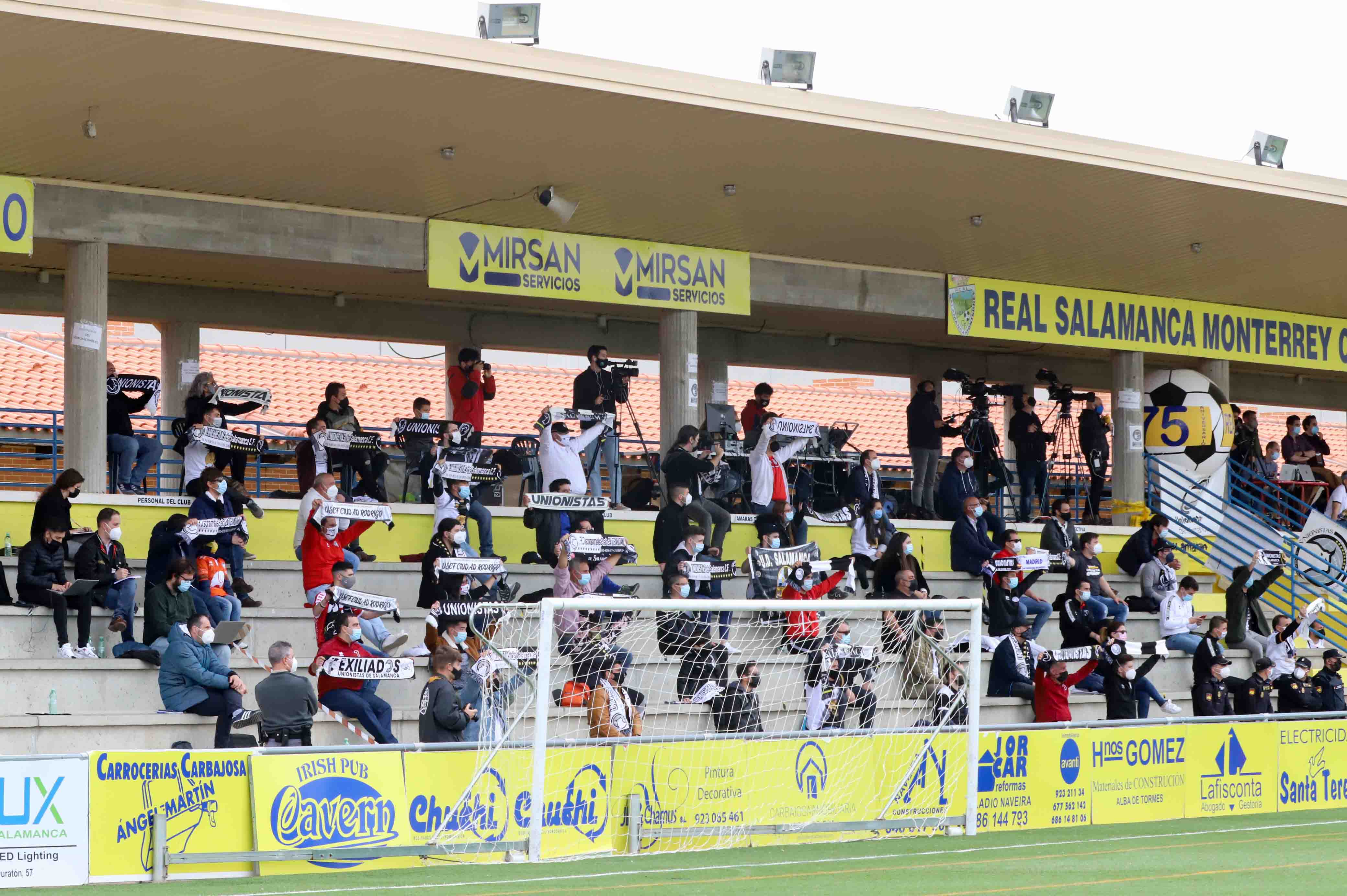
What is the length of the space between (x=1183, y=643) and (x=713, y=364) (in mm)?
7194

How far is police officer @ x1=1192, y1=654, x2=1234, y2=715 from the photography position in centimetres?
1738

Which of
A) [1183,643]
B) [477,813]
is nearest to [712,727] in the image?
[477,813]

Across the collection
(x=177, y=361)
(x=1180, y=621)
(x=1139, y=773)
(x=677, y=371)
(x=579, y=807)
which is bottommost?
(x=1139, y=773)

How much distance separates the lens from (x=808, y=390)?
3531 cm

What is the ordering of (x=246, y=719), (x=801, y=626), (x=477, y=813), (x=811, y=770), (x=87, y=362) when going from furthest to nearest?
(x=87, y=362) < (x=801, y=626) < (x=811, y=770) < (x=246, y=719) < (x=477, y=813)

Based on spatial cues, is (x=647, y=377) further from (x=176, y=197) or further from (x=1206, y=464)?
(x=176, y=197)

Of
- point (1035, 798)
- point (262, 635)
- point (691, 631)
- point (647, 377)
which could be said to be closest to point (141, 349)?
point (647, 377)

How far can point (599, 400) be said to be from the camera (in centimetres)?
1836

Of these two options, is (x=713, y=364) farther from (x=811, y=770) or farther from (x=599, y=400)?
(x=811, y=770)

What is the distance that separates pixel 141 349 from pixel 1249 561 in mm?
17862

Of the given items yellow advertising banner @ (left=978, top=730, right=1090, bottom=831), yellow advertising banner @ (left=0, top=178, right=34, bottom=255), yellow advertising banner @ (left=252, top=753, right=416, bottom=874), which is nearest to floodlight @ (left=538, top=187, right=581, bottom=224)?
yellow advertising banner @ (left=0, top=178, right=34, bottom=255)

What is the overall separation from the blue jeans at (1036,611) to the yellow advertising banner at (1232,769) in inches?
118

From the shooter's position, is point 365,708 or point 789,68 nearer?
point 365,708

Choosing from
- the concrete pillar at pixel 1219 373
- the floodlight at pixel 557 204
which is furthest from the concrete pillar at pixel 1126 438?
the floodlight at pixel 557 204
